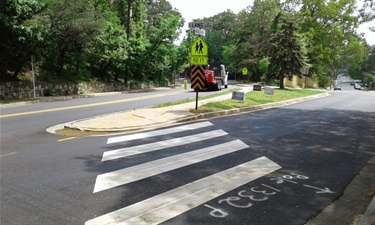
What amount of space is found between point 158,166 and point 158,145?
5.74ft

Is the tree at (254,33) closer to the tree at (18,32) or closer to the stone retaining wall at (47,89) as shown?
the stone retaining wall at (47,89)

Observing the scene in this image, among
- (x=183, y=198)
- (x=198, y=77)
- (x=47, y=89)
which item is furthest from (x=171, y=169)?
(x=47, y=89)

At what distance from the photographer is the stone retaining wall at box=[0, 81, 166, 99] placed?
67.6 ft

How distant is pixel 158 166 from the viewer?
627 centimetres

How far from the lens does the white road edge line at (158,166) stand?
5.43 m

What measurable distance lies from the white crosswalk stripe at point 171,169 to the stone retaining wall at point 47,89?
1537 cm

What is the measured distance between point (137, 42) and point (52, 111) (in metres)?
21.5

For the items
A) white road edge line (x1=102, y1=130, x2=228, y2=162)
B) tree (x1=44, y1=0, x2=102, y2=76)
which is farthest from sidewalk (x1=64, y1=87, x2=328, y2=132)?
tree (x1=44, y1=0, x2=102, y2=76)

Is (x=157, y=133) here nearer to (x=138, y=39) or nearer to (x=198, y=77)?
(x=198, y=77)

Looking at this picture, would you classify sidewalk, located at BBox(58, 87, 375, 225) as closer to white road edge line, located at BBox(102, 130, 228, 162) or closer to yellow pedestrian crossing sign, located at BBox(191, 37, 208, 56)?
white road edge line, located at BBox(102, 130, 228, 162)

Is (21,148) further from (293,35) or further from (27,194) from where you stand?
(293,35)

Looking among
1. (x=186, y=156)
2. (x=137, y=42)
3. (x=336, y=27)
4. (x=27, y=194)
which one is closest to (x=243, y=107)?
(x=186, y=156)

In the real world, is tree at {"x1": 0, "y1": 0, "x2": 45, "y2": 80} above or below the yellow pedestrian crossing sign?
above

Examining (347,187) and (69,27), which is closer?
(347,187)
